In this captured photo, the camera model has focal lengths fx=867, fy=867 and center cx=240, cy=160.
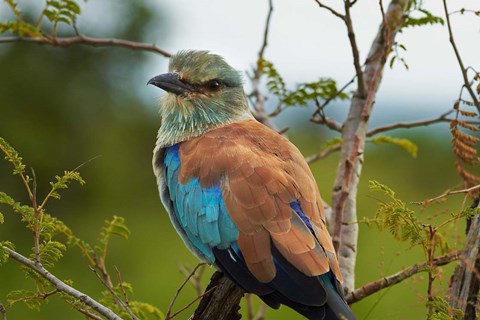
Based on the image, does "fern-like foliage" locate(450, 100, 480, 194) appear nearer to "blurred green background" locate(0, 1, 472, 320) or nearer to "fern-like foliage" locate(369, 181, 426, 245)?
"fern-like foliage" locate(369, 181, 426, 245)

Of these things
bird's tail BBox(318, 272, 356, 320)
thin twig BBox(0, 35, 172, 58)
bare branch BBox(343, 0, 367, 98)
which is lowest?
bird's tail BBox(318, 272, 356, 320)

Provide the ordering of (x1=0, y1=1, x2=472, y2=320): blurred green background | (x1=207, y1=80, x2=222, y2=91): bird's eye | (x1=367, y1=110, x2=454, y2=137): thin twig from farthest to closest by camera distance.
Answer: (x1=0, y1=1, x2=472, y2=320): blurred green background
(x1=367, y1=110, x2=454, y2=137): thin twig
(x1=207, y1=80, x2=222, y2=91): bird's eye

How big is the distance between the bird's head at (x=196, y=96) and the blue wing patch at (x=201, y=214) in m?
0.48

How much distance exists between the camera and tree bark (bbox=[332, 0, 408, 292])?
4266 mm

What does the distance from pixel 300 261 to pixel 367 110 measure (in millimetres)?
1260

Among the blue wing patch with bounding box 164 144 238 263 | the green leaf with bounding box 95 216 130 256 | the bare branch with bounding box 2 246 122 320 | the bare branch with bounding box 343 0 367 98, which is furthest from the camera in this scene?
the bare branch with bounding box 343 0 367 98

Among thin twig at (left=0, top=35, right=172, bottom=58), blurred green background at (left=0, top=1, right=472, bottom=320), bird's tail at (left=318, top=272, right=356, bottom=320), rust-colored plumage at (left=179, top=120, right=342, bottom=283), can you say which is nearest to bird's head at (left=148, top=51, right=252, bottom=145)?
thin twig at (left=0, top=35, right=172, bottom=58)

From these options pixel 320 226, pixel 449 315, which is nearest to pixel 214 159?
pixel 320 226

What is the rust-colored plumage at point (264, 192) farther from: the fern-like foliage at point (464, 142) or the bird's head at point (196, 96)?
the fern-like foliage at point (464, 142)

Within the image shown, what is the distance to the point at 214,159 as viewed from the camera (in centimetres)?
397

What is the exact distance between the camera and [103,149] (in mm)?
15969

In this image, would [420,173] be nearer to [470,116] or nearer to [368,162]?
[368,162]

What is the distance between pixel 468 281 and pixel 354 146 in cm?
105

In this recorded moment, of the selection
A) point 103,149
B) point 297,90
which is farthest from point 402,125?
point 103,149
